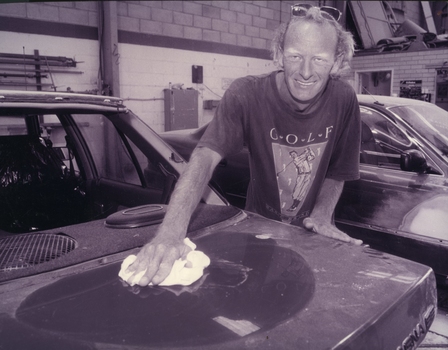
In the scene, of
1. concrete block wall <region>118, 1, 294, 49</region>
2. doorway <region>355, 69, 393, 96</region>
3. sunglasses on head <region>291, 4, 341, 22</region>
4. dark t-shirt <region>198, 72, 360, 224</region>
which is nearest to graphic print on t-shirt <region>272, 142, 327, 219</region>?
dark t-shirt <region>198, 72, 360, 224</region>

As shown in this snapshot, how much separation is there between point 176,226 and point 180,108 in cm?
589

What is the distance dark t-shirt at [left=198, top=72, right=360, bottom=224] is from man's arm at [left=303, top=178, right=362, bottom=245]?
1.8 inches

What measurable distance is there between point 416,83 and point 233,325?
950 cm

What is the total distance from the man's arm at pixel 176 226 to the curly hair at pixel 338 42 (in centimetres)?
69

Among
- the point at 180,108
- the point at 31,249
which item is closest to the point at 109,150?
the point at 31,249

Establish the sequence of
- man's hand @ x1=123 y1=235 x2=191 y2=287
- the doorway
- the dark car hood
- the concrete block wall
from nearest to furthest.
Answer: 1. the dark car hood
2. man's hand @ x1=123 y1=235 x2=191 y2=287
3. the concrete block wall
4. the doorway

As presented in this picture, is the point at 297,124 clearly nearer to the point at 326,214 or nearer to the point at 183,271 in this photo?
the point at 326,214

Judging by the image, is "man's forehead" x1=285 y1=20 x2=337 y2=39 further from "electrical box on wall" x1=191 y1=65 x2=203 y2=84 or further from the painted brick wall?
"electrical box on wall" x1=191 y1=65 x2=203 y2=84

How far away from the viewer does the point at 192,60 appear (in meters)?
7.40

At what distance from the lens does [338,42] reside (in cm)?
186

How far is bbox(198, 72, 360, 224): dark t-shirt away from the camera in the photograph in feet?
5.92

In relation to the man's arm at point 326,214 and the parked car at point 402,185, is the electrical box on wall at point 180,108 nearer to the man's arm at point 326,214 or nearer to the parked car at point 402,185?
the parked car at point 402,185

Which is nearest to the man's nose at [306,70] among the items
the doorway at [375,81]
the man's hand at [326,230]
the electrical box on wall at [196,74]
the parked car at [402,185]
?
the man's hand at [326,230]

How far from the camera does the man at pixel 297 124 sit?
174 centimetres
